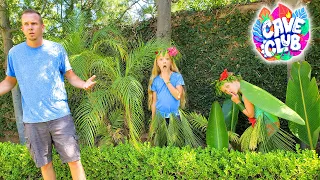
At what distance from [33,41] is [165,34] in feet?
7.70

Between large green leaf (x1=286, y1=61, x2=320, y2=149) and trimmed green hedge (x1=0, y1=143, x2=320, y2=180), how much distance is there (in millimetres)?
449

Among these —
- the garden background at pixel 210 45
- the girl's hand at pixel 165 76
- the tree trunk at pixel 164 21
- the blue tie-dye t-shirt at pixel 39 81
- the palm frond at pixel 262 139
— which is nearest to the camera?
the blue tie-dye t-shirt at pixel 39 81

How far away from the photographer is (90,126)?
3.43 m

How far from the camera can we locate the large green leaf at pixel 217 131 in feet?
10.8

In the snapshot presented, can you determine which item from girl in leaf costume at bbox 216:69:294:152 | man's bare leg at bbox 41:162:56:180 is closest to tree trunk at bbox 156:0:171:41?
girl in leaf costume at bbox 216:69:294:152

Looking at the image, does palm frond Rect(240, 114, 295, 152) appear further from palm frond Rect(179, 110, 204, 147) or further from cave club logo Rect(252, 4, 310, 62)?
cave club logo Rect(252, 4, 310, 62)

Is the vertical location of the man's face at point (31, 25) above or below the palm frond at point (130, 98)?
above

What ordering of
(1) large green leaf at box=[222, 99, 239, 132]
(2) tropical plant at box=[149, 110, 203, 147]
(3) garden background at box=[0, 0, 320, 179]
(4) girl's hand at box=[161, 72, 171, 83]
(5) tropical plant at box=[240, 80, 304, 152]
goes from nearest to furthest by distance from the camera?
(5) tropical plant at box=[240, 80, 304, 152] → (2) tropical plant at box=[149, 110, 203, 147] → (4) girl's hand at box=[161, 72, 171, 83] → (1) large green leaf at box=[222, 99, 239, 132] → (3) garden background at box=[0, 0, 320, 179]

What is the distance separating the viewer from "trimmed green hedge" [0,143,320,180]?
9.32ft

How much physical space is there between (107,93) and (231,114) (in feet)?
5.34

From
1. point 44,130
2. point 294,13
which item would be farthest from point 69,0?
point 294,13

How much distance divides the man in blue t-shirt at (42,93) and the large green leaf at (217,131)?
1.33 meters

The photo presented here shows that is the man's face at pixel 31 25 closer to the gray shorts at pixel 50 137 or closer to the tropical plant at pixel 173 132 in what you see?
the gray shorts at pixel 50 137

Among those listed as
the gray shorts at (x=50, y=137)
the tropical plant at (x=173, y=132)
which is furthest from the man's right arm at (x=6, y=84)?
the tropical plant at (x=173, y=132)
